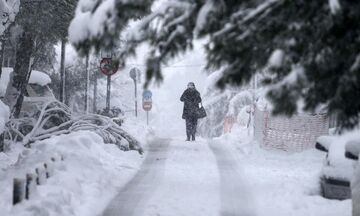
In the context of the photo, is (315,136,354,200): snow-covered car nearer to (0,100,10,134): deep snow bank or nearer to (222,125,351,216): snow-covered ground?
(222,125,351,216): snow-covered ground

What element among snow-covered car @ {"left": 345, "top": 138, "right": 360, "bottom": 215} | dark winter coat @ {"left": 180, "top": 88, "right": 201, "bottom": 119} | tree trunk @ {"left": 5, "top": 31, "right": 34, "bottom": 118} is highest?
tree trunk @ {"left": 5, "top": 31, "right": 34, "bottom": 118}

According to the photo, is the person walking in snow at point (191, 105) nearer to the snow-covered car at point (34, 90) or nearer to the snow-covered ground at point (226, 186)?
the snow-covered ground at point (226, 186)

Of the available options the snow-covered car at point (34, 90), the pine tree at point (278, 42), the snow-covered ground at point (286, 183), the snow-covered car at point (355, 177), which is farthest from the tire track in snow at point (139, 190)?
the snow-covered car at point (34, 90)

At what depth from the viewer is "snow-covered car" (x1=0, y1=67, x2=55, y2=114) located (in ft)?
52.2

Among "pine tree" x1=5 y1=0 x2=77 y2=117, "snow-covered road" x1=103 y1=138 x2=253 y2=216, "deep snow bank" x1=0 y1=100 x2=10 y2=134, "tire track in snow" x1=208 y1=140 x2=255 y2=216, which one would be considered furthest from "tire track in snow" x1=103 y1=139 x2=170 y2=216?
"pine tree" x1=5 y1=0 x2=77 y2=117

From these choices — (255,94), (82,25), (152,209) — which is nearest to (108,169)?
(152,209)

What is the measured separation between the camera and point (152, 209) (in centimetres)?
704

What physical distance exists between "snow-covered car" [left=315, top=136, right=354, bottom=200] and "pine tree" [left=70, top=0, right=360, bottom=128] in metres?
3.56

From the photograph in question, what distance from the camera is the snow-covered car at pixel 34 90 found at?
A: 15.9 meters

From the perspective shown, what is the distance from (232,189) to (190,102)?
27.6ft

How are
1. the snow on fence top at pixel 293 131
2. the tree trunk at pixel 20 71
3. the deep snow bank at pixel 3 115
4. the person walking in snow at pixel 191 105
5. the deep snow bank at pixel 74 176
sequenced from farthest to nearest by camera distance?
the person walking in snow at pixel 191 105 < the tree trunk at pixel 20 71 < the snow on fence top at pixel 293 131 < the deep snow bank at pixel 3 115 < the deep snow bank at pixel 74 176

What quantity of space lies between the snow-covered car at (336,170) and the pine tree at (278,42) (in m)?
3.56

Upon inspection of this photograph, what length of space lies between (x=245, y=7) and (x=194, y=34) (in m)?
0.41

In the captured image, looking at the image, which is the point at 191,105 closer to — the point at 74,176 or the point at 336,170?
the point at 74,176
